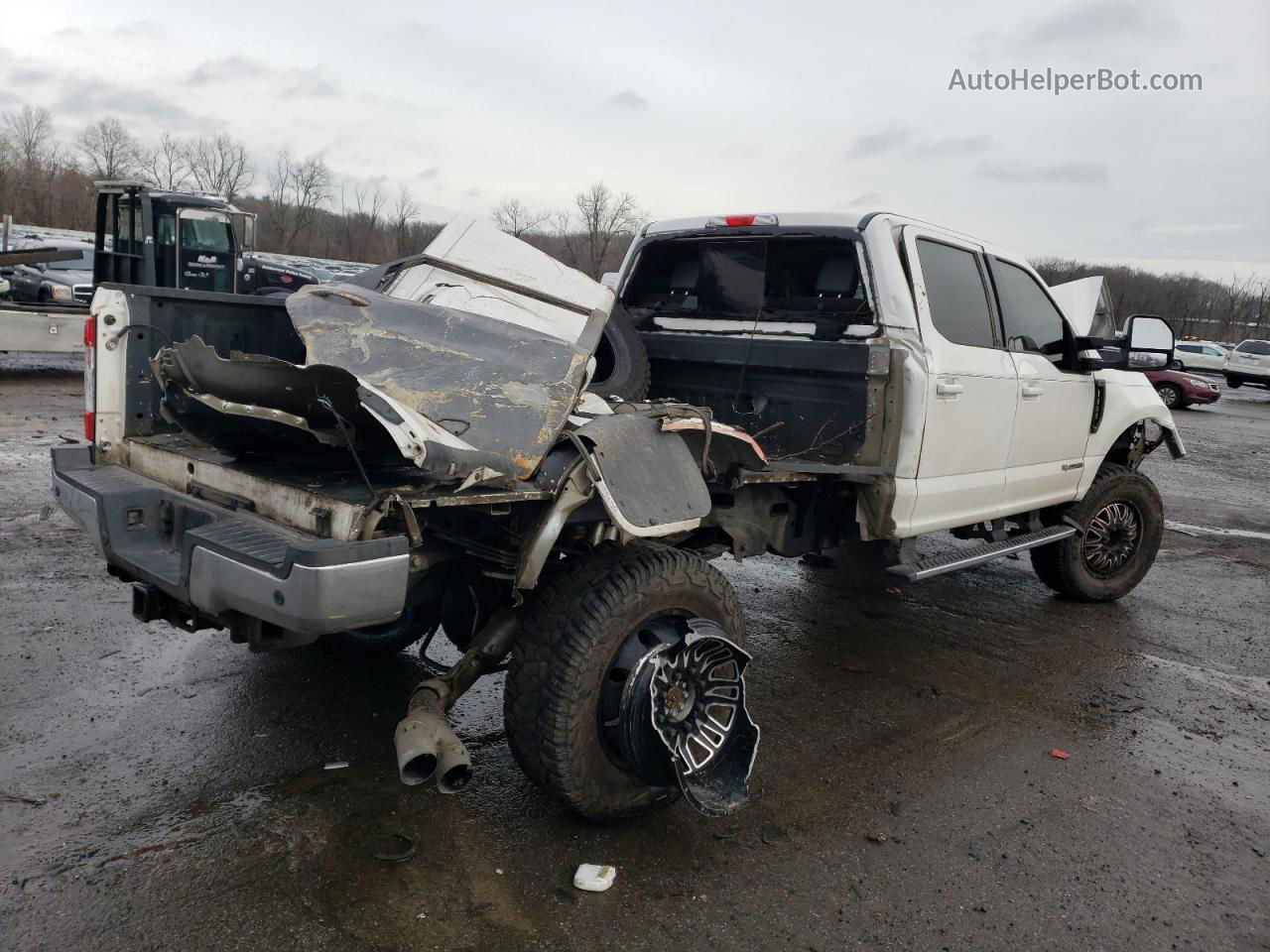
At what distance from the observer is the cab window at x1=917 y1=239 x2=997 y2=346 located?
450 cm

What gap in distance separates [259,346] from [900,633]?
3.72m

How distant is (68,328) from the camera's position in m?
13.2

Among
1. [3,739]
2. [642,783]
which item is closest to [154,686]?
[3,739]

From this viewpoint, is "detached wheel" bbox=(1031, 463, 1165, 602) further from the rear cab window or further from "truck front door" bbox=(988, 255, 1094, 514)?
the rear cab window

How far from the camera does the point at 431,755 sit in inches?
107

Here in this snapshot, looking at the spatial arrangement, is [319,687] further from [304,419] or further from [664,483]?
[664,483]

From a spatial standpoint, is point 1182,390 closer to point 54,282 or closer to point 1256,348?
point 1256,348

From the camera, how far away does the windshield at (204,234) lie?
14.5m

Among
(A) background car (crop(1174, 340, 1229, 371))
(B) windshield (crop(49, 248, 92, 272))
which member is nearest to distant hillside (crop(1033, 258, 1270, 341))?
(A) background car (crop(1174, 340, 1229, 371))

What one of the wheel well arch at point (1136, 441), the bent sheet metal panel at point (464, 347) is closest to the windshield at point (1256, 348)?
the wheel well arch at point (1136, 441)

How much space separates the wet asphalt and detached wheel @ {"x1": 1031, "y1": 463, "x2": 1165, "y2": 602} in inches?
22.1

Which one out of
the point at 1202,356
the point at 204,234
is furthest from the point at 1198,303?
the point at 204,234

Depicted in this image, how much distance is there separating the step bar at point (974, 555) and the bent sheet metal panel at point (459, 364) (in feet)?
6.98

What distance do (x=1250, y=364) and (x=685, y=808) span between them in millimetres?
33178
